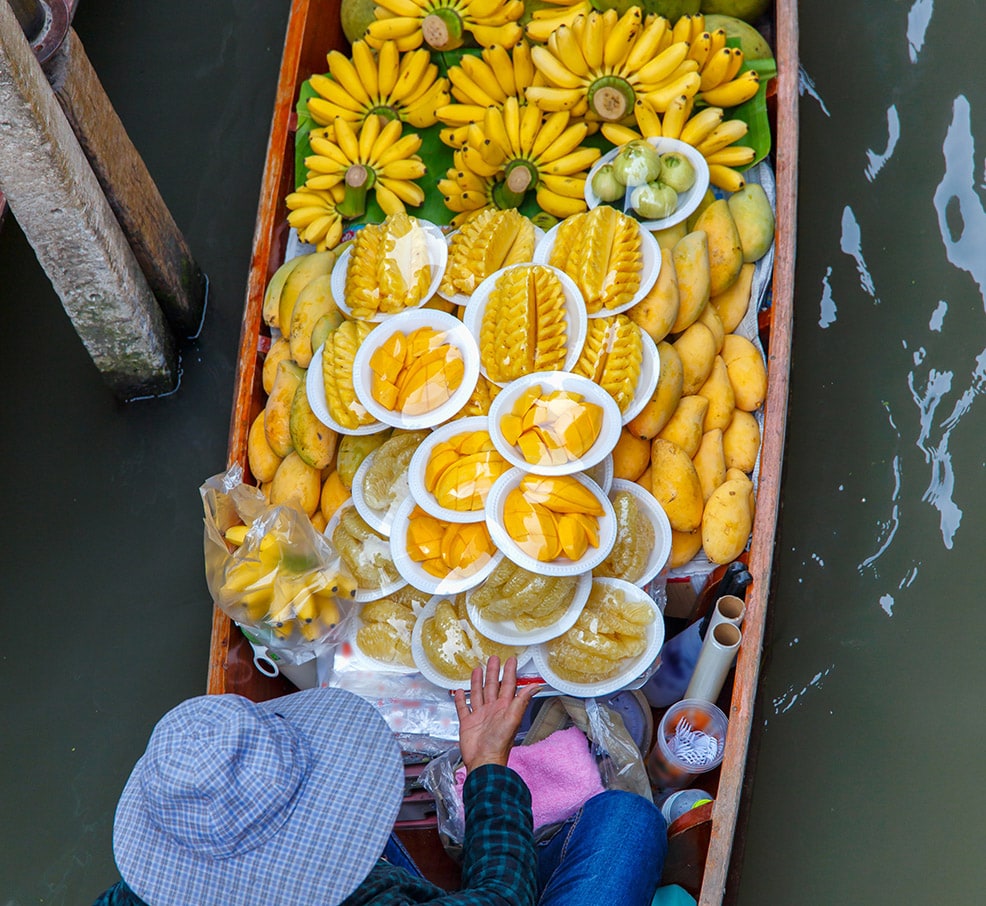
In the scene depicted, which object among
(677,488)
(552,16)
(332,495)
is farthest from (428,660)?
(552,16)

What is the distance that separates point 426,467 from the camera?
2314 mm

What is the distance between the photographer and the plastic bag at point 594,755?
2.18 metres

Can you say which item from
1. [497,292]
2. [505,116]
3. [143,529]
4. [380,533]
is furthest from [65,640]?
[505,116]

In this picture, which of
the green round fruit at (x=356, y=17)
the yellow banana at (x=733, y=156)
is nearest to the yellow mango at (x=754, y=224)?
the yellow banana at (x=733, y=156)

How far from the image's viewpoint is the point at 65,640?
307 cm

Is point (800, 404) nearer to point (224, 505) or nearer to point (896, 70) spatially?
point (896, 70)

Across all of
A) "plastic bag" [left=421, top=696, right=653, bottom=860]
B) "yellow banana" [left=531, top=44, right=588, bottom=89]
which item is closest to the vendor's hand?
"plastic bag" [left=421, top=696, right=653, bottom=860]

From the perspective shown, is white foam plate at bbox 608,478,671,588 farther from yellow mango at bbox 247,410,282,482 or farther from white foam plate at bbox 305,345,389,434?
yellow mango at bbox 247,410,282,482

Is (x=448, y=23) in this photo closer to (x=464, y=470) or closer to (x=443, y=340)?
(x=443, y=340)

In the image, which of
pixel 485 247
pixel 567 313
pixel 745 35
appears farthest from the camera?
pixel 745 35

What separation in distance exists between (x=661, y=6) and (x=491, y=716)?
93.8 inches

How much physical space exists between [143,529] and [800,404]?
7.55 feet

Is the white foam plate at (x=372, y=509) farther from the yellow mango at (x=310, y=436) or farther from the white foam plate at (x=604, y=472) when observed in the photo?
the white foam plate at (x=604, y=472)

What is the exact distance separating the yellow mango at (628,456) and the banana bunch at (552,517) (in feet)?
0.78
